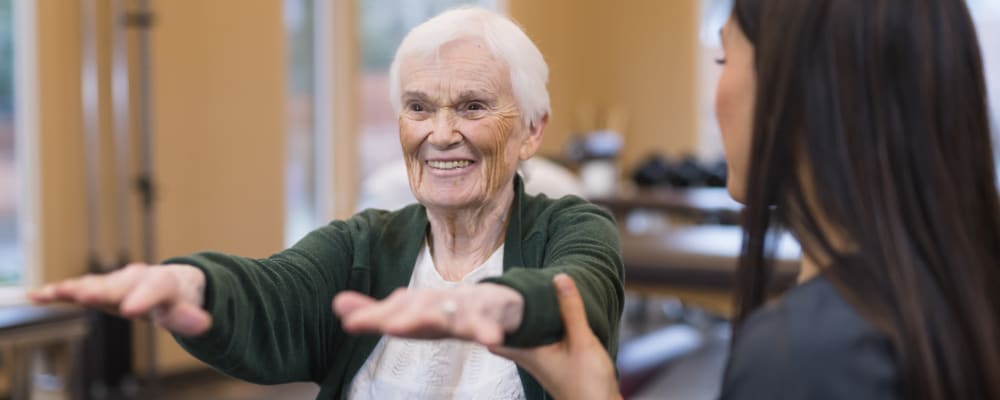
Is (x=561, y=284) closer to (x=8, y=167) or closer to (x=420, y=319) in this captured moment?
(x=420, y=319)

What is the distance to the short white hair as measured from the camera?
142 cm

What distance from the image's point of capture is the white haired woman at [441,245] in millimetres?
1330

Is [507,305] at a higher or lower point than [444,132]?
lower

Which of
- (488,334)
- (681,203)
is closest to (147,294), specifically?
(488,334)

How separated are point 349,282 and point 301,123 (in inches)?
172

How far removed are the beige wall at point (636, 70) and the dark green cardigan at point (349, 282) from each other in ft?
24.0

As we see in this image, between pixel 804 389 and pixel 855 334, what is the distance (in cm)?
6

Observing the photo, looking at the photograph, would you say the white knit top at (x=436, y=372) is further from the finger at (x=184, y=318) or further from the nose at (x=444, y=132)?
the finger at (x=184, y=318)

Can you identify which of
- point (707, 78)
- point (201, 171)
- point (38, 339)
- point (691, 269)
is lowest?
point (38, 339)

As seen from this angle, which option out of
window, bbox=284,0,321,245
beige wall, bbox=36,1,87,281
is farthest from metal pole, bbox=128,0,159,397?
window, bbox=284,0,321,245

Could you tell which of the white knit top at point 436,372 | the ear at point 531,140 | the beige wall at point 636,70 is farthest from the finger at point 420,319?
the beige wall at point 636,70

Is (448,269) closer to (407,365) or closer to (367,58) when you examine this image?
(407,365)

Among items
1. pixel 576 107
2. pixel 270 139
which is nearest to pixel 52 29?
pixel 270 139

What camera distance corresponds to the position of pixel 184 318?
3.52 feet
